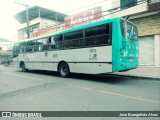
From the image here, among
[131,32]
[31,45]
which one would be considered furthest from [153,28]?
[31,45]

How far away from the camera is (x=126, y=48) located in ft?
30.8

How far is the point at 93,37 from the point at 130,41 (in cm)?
205

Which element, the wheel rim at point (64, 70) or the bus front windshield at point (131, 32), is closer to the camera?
the bus front windshield at point (131, 32)

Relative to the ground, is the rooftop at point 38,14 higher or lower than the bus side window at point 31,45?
higher

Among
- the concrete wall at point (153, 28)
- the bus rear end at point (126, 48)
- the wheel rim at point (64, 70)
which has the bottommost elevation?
the wheel rim at point (64, 70)

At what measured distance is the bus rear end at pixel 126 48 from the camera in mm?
8891

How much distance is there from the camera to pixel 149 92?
738cm

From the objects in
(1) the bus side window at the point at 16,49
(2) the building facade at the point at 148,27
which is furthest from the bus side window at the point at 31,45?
(2) the building facade at the point at 148,27

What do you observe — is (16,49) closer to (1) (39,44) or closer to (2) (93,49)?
(1) (39,44)

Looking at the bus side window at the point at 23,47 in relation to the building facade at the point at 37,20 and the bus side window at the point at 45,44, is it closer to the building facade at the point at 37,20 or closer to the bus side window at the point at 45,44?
the bus side window at the point at 45,44

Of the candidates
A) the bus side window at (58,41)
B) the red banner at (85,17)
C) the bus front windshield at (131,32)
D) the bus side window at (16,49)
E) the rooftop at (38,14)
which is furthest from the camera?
the rooftop at (38,14)

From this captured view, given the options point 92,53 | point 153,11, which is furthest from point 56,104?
point 153,11

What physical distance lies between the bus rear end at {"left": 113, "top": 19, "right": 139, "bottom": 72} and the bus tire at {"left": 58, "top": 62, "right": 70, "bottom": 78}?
12.9ft

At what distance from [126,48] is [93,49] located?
5.90ft
